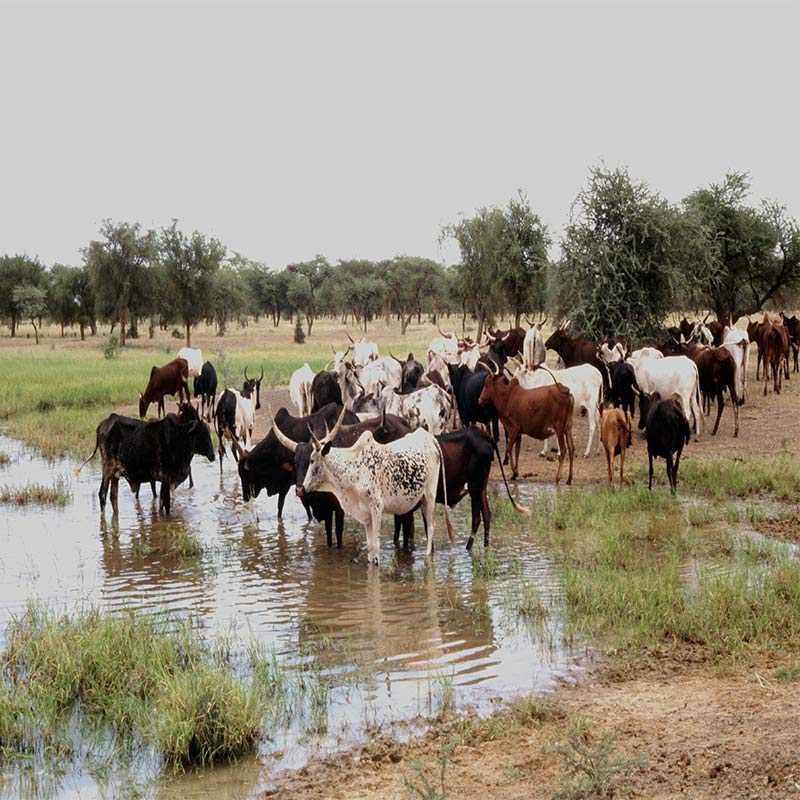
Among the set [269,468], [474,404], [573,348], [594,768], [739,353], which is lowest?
[594,768]

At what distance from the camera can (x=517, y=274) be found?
3975 centimetres

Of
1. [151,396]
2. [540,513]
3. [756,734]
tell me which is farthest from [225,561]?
[151,396]

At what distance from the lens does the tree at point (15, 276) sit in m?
65.9

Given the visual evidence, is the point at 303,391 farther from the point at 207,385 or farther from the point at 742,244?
the point at 742,244

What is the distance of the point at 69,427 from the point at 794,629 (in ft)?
53.7

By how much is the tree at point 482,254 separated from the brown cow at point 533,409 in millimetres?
25973

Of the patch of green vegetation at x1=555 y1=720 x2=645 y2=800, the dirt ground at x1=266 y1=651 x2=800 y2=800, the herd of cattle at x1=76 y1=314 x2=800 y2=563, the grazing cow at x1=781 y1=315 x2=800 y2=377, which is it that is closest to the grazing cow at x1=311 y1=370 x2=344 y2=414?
the herd of cattle at x1=76 y1=314 x2=800 y2=563

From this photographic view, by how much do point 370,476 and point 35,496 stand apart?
6214 millimetres

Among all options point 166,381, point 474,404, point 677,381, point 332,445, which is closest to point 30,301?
point 166,381

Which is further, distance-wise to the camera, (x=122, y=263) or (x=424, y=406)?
A: (x=122, y=263)

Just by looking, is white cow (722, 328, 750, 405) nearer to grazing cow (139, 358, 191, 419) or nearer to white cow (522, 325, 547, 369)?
white cow (522, 325, 547, 369)

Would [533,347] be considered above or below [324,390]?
above

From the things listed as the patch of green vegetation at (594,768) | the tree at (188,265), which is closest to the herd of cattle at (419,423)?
the patch of green vegetation at (594,768)

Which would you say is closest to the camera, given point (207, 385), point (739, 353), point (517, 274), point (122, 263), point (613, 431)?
point (613, 431)
